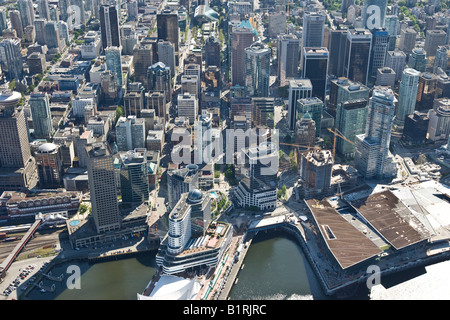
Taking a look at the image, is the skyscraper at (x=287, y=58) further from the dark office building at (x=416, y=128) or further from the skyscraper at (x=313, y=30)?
the dark office building at (x=416, y=128)

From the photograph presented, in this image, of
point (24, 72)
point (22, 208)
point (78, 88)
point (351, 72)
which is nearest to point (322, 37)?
point (351, 72)

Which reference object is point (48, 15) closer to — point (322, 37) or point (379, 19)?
point (322, 37)

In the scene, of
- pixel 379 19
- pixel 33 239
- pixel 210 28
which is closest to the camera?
pixel 33 239

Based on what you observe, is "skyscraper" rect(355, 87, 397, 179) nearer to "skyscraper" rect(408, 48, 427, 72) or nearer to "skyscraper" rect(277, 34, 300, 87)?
"skyscraper" rect(277, 34, 300, 87)

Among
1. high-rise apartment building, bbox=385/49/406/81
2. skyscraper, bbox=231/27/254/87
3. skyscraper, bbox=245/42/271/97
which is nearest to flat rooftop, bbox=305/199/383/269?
skyscraper, bbox=245/42/271/97

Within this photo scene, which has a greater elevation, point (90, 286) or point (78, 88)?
point (78, 88)

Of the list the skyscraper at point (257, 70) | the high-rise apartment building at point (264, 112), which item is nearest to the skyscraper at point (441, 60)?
Result: the skyscraper at point (257, 70)

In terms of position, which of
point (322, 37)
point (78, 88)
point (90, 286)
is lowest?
point (90, 286)

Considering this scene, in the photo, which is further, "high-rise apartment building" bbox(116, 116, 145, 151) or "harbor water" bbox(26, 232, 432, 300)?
"high-rise apartment building" bbox(116, 116, 145, 151)
